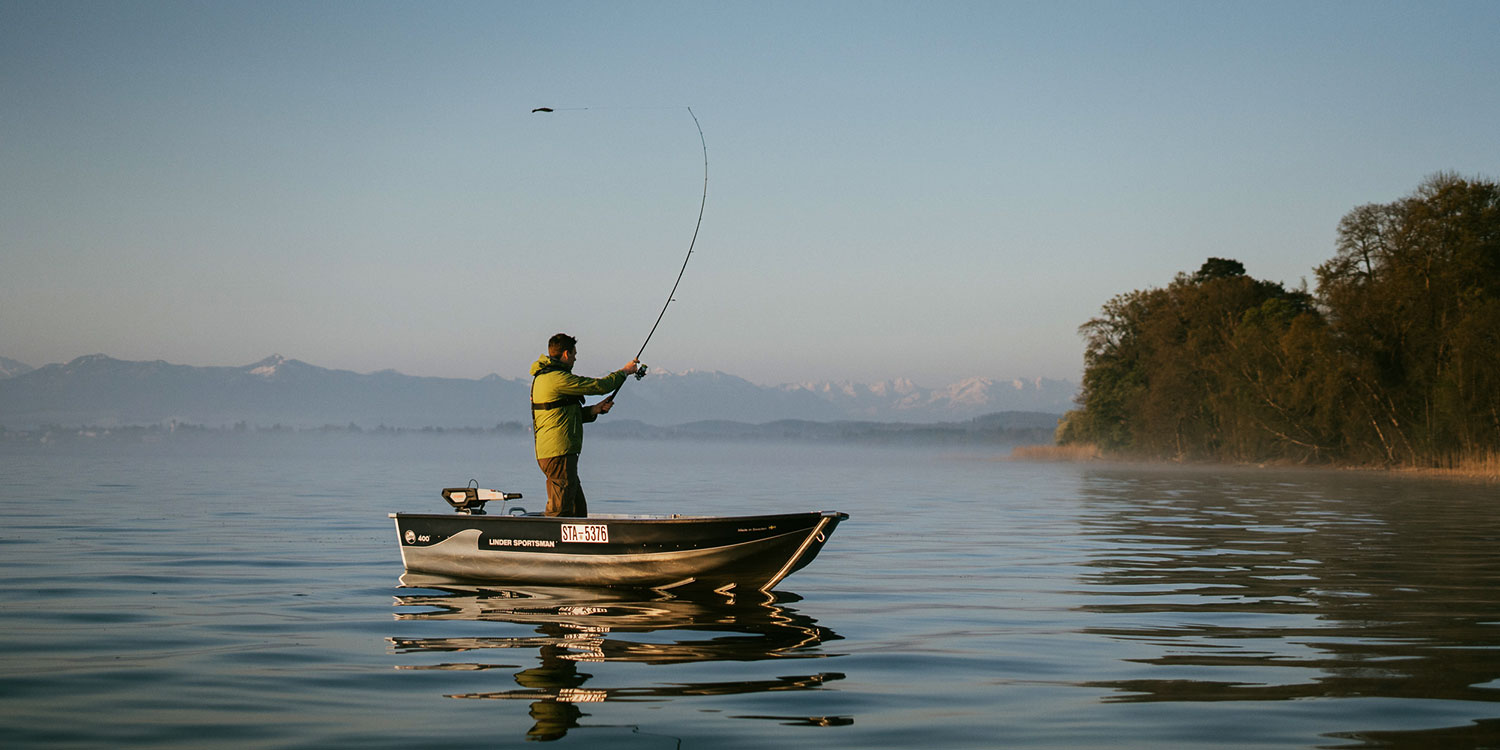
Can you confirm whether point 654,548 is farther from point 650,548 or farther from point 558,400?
point 558,400

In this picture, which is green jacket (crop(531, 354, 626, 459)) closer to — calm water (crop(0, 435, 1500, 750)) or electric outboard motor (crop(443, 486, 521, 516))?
electric outboard motor (crop(443, 486, 521, 516))

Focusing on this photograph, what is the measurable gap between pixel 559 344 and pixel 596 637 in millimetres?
3716

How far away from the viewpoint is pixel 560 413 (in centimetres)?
1262

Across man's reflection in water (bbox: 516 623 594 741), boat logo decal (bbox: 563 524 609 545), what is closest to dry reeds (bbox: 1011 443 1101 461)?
boat logo decal (bbox: 563 524 609 545)

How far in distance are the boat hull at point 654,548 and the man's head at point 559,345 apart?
1644mm

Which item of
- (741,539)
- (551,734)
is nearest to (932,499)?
(741,539)

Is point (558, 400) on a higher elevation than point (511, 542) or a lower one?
higher

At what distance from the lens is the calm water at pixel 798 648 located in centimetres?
688

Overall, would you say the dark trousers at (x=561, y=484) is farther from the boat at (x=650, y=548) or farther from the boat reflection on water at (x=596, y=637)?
the boat reflection on water at (x=596, y=637)

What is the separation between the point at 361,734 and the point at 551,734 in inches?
39.4

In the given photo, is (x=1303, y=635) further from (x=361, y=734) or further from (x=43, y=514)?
(x=43, y=514)

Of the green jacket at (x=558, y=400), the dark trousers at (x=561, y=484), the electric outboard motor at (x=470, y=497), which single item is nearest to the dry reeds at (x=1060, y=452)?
the electric outboard motor at (x=470, y=497)

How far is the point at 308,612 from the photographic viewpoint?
11.6 m

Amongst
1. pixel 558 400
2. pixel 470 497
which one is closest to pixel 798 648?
pixel 558 400
